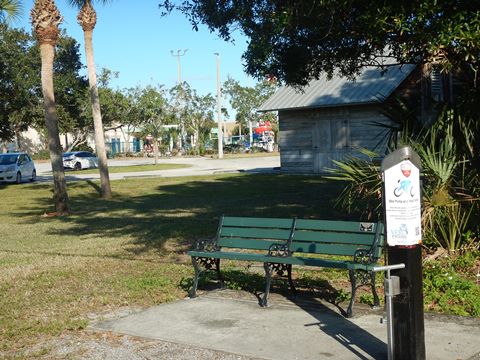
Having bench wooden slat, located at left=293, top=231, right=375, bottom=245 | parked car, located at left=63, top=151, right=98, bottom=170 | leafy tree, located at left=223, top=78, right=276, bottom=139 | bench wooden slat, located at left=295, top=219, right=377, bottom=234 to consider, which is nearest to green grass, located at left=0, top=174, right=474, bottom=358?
bench wooden slat, located at left=293, top=231, right=375, bottom=245

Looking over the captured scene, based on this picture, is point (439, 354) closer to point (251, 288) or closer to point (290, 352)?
point (290, 352)

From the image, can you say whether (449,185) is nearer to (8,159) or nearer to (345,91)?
(345,91)

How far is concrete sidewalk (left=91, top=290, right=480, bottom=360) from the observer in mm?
5844

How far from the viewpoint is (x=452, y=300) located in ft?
A: 23.9

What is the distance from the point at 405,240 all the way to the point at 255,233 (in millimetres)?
3266

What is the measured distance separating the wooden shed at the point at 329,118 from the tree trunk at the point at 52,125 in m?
11.9

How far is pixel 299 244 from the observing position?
307 inches

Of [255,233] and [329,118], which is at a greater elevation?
[329,118]

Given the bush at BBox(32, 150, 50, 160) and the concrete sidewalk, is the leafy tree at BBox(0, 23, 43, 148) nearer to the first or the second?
the bush at BBox(32, 150, 50, 160)

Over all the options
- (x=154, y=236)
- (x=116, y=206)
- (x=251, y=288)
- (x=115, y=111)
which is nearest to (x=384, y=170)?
(x=251, y=288)

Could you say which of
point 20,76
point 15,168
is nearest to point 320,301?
point 15,168

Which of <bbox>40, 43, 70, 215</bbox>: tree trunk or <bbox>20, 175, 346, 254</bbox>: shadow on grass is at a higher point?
<bbox>40, 43, 70, 215</bbox>: tree trunk

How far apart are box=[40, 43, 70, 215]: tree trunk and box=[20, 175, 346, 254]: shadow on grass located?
661 mm

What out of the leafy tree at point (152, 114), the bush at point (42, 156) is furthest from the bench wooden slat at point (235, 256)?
the bush at point (42, 156)
